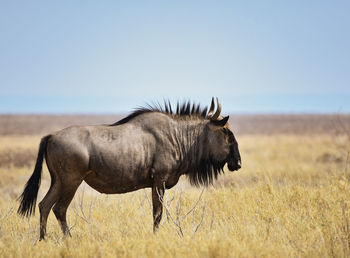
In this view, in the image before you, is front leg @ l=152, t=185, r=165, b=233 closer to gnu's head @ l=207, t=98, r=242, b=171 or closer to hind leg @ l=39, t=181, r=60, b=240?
gnu's head @ l=207, t=98, r=242, b=171

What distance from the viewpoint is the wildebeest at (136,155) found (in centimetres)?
604

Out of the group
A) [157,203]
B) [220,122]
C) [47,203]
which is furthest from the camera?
[220,122]

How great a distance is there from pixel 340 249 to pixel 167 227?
2632 millimetres

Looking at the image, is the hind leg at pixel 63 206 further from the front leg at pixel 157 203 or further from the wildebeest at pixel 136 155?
the front leg at pixel 157 203

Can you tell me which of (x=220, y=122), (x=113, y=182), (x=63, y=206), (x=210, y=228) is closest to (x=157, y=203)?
(x=113, y=182)

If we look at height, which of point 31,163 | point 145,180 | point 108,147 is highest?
point 108,147

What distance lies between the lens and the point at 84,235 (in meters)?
6.37

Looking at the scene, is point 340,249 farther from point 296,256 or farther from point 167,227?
point 167,227

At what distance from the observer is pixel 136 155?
20.7 ft

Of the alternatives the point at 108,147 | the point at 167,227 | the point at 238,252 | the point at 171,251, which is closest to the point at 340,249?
the point at 238,252

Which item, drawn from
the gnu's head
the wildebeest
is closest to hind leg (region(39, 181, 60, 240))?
the wildebeest

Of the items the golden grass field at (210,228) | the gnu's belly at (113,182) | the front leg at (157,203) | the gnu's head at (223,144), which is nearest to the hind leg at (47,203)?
the golden grass field at (210,228)

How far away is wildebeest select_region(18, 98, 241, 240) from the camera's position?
6.04 metres

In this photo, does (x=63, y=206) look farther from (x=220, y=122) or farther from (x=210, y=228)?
(x=220, y=122)
